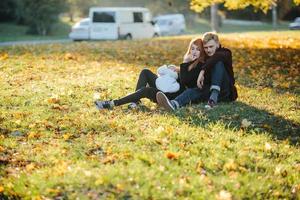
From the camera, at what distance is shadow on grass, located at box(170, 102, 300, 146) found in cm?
579


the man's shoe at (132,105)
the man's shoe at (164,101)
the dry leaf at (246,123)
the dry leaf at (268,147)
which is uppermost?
the man's shoe at (164,101)

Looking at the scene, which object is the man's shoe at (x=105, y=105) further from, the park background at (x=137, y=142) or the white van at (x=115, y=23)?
the white van at (x=115, y=23)

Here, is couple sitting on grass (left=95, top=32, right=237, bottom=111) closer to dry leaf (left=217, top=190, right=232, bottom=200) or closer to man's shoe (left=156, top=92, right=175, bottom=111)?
man's shoe (left=156, top=92, right=175, bottom=111)

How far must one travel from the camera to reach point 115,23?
1001 inches

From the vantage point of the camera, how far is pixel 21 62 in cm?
1123

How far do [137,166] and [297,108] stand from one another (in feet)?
11.6

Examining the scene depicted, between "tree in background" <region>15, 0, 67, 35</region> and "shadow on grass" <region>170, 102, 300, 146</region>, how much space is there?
28.4 m

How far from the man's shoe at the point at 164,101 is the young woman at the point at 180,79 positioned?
8.2 inches

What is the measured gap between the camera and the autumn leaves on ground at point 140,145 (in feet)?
13.7

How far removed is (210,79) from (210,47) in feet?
1.51

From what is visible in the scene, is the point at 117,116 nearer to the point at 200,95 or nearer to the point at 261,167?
the point at 200,95

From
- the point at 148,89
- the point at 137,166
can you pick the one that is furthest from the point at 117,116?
the point at 137,166

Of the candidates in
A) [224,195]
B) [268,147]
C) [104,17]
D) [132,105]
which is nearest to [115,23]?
[104,17]

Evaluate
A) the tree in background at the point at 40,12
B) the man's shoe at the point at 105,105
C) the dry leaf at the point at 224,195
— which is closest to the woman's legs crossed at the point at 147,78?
the man's shoe at the point at 105,105
